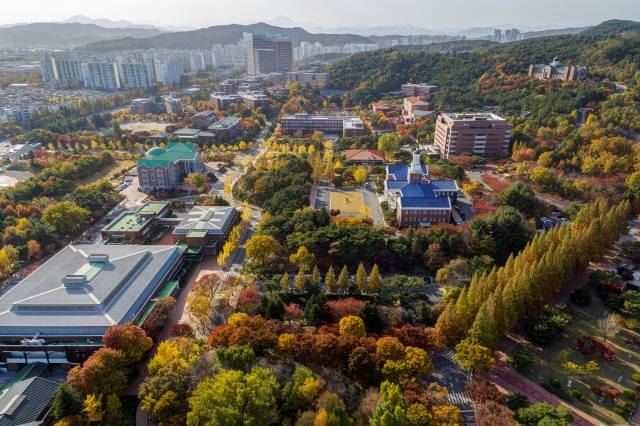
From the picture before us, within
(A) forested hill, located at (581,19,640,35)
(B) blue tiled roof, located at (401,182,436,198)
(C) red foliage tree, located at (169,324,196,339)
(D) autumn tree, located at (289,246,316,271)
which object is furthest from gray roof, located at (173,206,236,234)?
(A) forested hill, located at (581,19,640,35)

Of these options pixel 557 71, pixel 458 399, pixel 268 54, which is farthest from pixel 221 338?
pixel 268 54

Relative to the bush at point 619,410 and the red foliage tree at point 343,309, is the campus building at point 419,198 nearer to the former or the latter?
the red foliage tree at point 343,309

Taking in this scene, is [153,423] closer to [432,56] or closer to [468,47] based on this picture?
[432,56]

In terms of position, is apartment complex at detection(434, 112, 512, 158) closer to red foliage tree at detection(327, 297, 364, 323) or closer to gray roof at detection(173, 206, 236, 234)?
gray roof at detection(173, 206, 236, 234)

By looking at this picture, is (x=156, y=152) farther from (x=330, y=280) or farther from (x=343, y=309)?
(x=343, y=309)

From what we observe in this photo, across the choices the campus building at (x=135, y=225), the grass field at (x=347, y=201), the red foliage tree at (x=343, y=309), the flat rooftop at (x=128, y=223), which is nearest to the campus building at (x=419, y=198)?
the grass field at (x=347, y=201)
